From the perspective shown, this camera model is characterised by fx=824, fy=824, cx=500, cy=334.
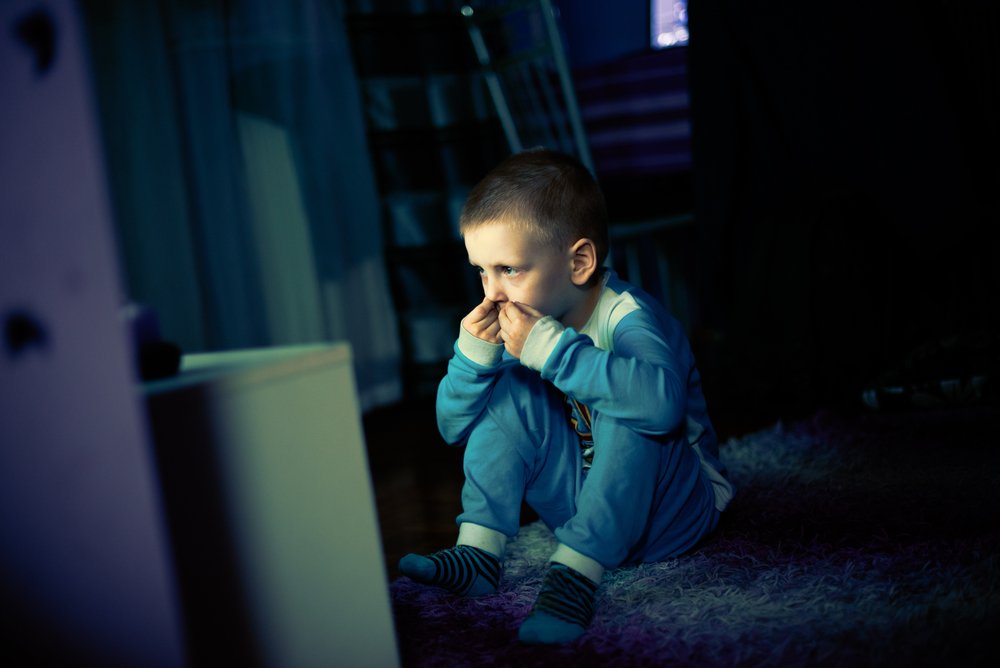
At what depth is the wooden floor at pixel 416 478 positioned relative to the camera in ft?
4.08

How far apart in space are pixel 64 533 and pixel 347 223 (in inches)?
80.3

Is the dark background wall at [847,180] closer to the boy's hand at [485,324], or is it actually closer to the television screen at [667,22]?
the boy's hand at [485,324]

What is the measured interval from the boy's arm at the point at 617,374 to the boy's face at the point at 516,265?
0.33ft

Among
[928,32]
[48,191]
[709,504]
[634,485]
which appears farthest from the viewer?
[928,32]

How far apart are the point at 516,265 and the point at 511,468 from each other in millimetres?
242

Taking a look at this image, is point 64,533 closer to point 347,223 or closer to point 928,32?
point 928,32

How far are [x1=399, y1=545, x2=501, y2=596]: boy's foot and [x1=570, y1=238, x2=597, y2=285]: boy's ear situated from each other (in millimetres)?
353

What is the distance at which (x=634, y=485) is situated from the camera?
0.87m

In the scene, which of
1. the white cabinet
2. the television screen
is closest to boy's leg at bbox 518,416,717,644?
the white cabinet

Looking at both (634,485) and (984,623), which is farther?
(634,485)

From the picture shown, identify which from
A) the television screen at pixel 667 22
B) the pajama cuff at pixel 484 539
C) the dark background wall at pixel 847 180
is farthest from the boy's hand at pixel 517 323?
the television screen at pixel 667 22

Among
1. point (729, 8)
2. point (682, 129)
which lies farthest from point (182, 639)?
point (682, 129)

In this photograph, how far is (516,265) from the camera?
3.26ft

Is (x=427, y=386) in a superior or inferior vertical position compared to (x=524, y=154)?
inferior
